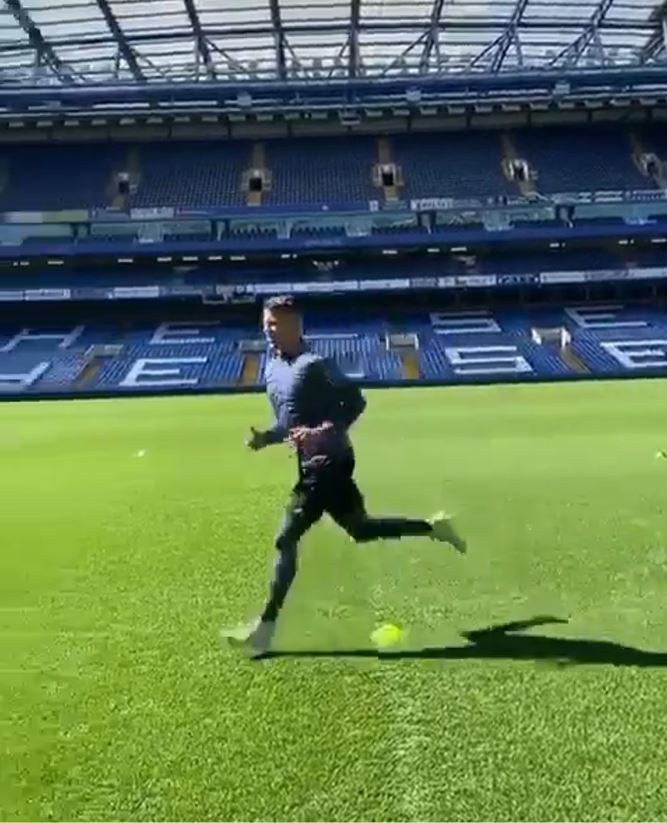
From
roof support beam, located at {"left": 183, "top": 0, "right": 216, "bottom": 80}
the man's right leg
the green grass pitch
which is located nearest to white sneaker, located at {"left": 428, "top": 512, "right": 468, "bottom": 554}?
the man's right leg

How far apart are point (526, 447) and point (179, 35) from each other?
22271 millimetres

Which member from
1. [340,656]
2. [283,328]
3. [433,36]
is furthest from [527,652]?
[433,36]

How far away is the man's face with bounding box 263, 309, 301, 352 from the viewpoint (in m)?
6.04

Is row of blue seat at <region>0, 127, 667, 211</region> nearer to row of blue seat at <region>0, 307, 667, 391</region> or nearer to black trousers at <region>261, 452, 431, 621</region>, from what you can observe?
row of blue seat at <region>0, 307, 667, 391</region>

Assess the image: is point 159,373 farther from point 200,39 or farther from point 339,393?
point 339,393

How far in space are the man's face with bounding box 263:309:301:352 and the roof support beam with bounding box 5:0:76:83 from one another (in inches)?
1075

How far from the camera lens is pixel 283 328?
19.8ft

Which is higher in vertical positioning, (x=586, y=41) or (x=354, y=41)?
(x=354, y=41)

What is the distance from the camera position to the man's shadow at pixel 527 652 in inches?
244

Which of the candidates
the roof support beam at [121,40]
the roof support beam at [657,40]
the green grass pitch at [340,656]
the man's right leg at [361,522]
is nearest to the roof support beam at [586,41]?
the roof support beam at [657,40]

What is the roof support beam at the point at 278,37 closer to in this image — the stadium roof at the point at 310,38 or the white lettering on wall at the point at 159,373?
the stadium roof at the point at 310,38

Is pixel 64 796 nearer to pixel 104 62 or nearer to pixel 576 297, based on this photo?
pixel 576 297

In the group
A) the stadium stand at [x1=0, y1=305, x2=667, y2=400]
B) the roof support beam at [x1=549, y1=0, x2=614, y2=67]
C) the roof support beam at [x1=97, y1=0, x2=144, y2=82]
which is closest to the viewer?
the stadium stand at [x1=0, y1=305, x2=667, y2=400]

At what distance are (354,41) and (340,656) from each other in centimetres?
3014
